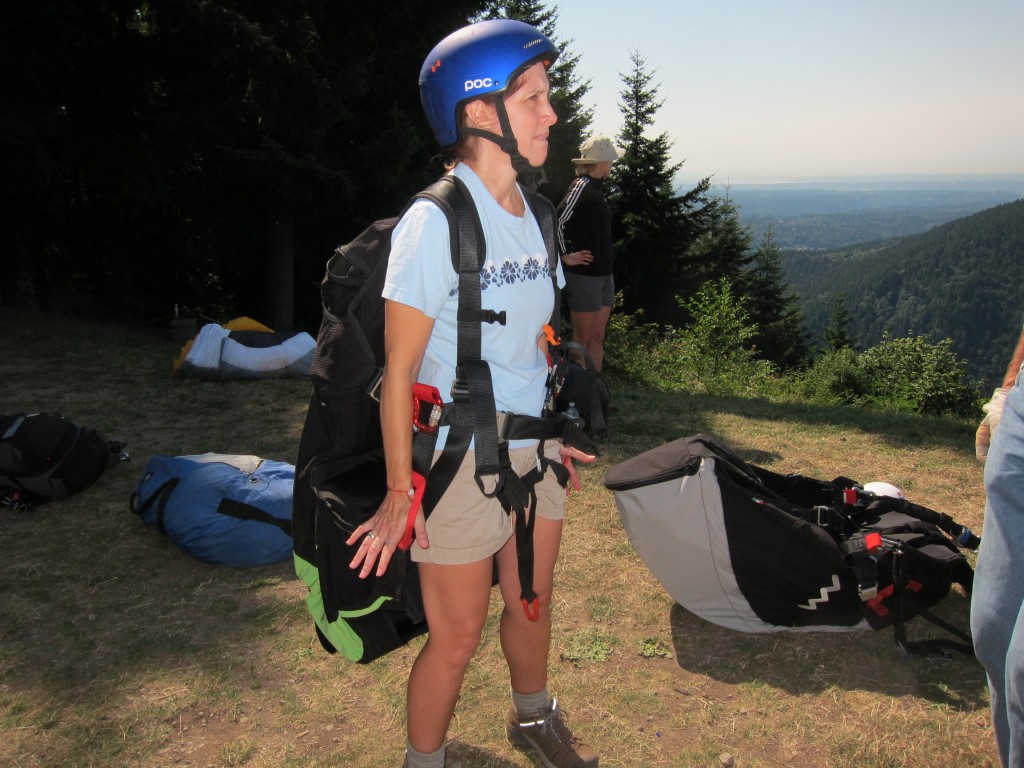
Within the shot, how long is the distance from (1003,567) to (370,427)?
163 cm

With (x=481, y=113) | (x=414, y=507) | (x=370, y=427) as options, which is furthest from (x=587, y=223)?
(x=414, y=507)

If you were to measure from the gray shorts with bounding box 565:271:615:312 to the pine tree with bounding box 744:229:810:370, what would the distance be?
40.5m

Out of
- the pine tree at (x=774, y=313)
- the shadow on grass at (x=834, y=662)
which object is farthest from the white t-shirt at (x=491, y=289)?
the pine tree at (x=774, y=313)

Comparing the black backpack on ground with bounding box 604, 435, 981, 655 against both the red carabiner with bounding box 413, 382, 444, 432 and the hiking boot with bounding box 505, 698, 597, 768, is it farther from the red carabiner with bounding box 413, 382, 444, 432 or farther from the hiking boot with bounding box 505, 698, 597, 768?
the red carabiner with bounding box 413, 382, 444, 432

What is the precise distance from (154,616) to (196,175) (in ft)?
38.2

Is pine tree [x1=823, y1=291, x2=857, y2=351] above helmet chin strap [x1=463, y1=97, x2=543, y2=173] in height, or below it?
below

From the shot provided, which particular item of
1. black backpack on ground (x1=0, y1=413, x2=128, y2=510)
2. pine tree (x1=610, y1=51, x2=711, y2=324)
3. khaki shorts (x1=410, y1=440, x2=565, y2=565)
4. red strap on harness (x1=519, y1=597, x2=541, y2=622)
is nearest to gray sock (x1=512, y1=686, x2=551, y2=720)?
red strap on harness (x1=519, y1=597, x2=541, y2=622)

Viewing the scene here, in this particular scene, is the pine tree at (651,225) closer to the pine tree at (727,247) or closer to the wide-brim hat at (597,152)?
the pine tree at (727,247)

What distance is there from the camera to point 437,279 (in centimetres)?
183

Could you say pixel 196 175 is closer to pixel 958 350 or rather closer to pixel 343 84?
pixel 343 84

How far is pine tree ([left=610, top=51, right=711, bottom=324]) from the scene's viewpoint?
30.2 m

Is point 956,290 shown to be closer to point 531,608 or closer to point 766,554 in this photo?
point 766,554

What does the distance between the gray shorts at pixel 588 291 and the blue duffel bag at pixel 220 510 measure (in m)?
3.17

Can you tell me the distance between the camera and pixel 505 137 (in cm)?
202
